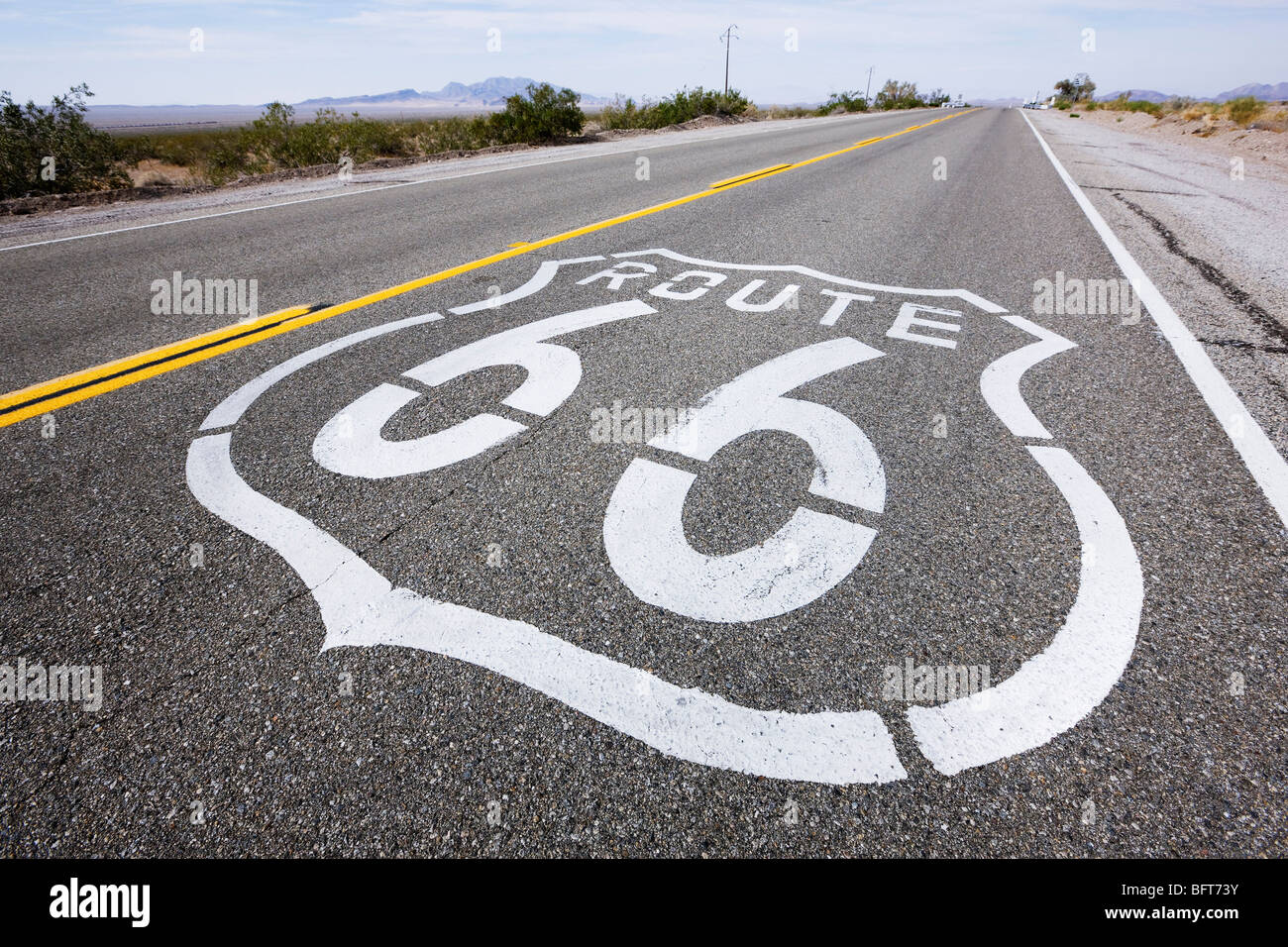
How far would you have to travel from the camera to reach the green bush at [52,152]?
950cm

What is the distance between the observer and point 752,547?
2139 millimetres

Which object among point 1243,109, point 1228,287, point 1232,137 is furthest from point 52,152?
point 1243,109

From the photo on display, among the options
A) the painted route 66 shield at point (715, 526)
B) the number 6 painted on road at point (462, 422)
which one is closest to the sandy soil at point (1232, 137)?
the painted route 66 shield at point (715, 526)

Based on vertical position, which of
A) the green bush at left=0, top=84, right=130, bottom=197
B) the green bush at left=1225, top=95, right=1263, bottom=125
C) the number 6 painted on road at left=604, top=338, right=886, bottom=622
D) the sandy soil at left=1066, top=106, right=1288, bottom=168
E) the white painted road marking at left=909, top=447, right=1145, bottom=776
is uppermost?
the green bush at left=1225, top=95, right=1263, bottom=125

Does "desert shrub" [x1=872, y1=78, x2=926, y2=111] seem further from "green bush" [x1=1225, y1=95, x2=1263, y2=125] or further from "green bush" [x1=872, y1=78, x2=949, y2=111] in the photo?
"green bush" [x1=1225, y1=95, x2=1263, y2=125]

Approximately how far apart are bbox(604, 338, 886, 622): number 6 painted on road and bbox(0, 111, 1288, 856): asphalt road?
0.02 m

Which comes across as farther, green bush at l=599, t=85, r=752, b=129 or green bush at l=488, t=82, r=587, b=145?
green bush at l=599, t=85, r=752, b=129

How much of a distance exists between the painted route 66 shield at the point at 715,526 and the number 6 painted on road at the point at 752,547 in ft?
0.04

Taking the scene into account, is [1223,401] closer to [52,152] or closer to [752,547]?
[752,547]

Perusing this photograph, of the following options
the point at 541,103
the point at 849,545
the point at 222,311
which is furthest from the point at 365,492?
the point at 541,103

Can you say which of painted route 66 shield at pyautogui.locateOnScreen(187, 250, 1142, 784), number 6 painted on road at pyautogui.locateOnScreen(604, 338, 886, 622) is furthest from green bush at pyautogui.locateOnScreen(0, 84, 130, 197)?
number 6 painted on road at pyautogui.locateOnScreen(604, 338, 886, 622)

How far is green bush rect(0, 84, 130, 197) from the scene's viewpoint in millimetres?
9500

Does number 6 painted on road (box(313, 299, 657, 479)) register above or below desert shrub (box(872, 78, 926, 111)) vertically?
below

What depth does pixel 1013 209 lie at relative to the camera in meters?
8.03
